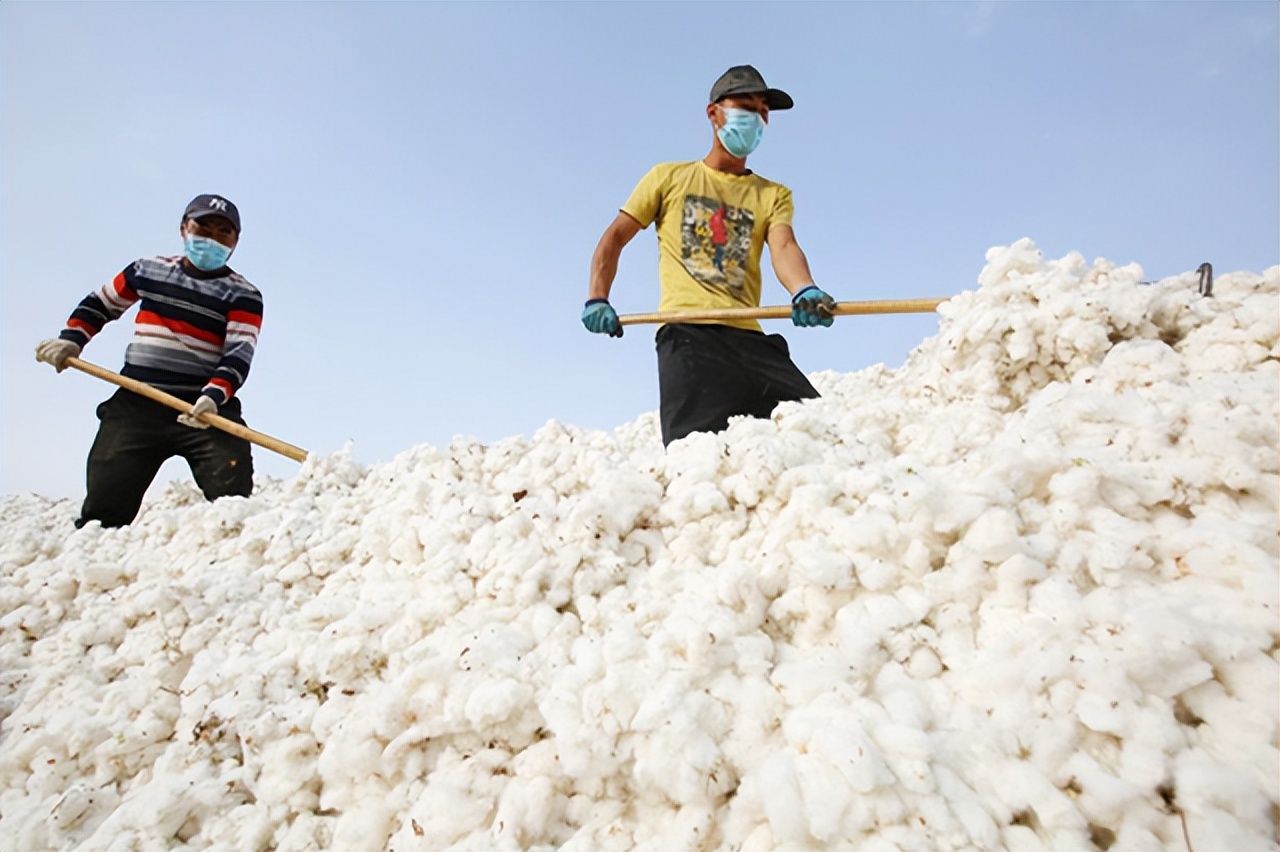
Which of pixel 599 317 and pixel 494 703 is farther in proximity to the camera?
pixel 599 317

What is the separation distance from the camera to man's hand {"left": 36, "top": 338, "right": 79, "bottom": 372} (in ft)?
14.5

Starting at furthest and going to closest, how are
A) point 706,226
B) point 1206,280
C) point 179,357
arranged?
point 179,357 → point 706,226 → point 1206,280

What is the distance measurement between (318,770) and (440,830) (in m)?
0.35

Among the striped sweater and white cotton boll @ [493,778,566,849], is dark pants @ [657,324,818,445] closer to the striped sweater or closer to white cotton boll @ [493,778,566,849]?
white cotton boll @ [493,778,566,849]

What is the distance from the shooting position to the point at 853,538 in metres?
1.34

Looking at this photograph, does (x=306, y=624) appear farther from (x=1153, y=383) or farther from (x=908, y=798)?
(x=1153, y=383)

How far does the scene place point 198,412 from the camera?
4.01 meters

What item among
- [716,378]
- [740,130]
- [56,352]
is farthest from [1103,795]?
[56,352]

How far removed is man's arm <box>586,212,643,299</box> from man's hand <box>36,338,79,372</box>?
3.80 m

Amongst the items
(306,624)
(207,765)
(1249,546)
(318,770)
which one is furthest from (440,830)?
(1249,546)

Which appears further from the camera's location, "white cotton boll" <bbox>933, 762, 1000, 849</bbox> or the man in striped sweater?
the man in striped sweater

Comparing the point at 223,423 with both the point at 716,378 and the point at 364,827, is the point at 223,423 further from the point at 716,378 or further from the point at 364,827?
the point at 364,827

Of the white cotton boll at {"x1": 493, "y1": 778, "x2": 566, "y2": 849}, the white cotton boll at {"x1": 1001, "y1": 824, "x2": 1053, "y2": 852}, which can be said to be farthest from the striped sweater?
the white cotton boll at {"x1": 1001, "y1": 824, "x2": 1053, "y2": 852}

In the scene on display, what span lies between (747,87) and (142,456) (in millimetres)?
4299
